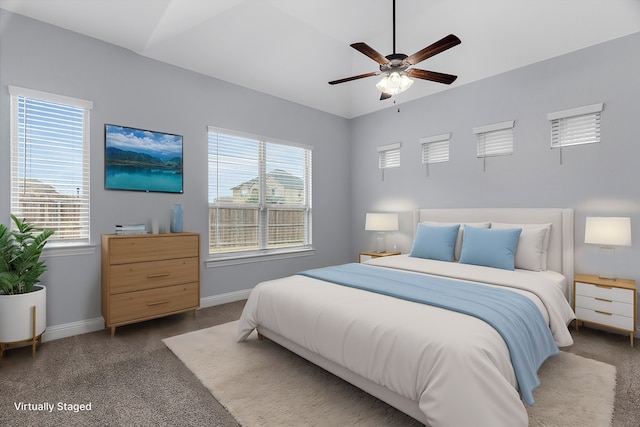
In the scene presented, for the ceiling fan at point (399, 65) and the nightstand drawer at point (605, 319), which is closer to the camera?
the ceiling fan at point (399, 65)

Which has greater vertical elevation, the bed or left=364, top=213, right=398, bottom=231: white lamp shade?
left=364, top=213, right=398, bottom=231: white lamp shade

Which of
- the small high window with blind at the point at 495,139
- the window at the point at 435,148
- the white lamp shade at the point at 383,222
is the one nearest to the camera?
the small high window with blind at the point at 495,139

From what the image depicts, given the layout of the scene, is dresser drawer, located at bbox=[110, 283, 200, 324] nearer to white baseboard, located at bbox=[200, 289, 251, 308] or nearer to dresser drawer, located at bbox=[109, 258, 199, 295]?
dresser drawer, located at bbox=[109, 258, 199, 295]

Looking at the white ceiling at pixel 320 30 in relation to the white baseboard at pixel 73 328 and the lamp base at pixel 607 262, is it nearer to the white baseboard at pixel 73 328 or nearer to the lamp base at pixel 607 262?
the lamp base at pixel 607 262

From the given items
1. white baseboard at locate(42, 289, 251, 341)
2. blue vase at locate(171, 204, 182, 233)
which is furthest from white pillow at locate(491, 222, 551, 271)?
white baseboard at locate(42, 289, 251, 341)

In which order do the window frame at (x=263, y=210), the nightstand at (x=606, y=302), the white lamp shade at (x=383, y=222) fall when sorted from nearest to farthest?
1. the nightstand at (x=606, y=302)
2. the window frame at (x=263, y=210)
3. the white lamp shade at (x=383, y=222)

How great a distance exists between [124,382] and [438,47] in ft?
10.9

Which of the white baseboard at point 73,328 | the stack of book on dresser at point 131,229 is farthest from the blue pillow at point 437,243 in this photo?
the white baseboard at point 73,328

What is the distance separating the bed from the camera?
4.85 feet

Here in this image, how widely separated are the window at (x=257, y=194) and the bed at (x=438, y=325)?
1.76 m

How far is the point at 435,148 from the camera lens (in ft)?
15.3

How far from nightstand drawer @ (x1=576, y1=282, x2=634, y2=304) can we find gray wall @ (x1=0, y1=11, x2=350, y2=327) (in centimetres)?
351

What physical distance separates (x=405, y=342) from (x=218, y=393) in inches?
51.1

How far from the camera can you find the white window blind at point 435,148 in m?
4.51
